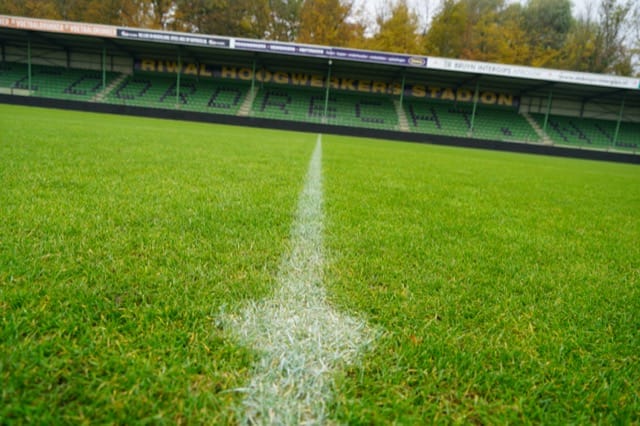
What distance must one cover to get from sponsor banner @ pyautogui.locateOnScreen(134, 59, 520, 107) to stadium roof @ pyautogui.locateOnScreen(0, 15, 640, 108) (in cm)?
84

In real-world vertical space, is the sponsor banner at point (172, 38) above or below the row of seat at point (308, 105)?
above

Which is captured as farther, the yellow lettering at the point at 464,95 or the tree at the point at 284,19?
the tree at the point at 284,19

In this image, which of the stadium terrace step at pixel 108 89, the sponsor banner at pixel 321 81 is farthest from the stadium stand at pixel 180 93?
the sponsor banner at pixel 321 81

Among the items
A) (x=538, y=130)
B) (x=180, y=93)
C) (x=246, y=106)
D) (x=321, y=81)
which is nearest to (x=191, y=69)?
(x=180, y=93)

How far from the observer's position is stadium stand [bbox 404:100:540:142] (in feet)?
73.0

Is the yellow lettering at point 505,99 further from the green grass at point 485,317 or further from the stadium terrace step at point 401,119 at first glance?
the green grass at point 485,317

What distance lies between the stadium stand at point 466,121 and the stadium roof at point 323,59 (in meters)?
1.55

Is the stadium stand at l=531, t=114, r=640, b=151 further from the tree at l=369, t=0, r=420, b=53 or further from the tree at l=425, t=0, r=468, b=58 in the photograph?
the tree at l=369, t=0, r=420, b=53

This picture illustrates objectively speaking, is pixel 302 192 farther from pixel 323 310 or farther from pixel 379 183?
pixel 323 310

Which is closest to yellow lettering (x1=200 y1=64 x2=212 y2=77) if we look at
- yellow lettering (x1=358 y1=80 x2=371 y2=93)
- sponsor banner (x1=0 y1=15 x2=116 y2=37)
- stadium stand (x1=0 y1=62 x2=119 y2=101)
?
stadium stand (x1=0 y1=62 x2=119 y2=101)

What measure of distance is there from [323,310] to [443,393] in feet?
1.44

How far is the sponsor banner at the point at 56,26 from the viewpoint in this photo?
1870cm

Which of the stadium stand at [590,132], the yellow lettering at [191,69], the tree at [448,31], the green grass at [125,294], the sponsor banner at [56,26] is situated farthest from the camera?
the tree at [448,31]

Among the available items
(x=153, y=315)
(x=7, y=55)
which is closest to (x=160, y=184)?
(x=153, y=315)
